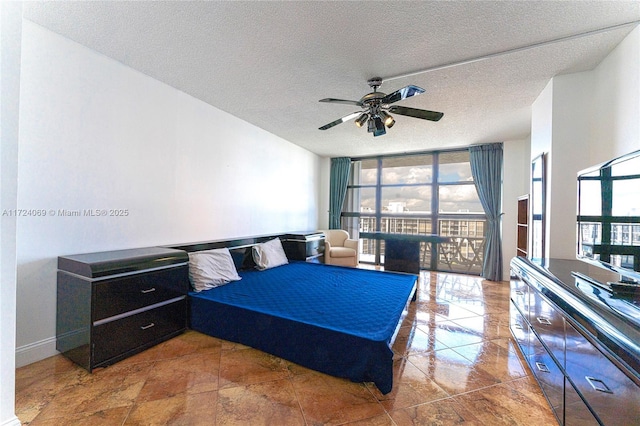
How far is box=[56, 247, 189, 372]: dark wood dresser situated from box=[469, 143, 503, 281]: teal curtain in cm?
523

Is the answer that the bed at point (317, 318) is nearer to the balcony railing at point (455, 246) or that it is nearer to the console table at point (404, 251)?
Result: the console table at point (404, 251)

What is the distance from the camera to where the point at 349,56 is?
7.42 feet

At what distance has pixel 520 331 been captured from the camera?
218cm

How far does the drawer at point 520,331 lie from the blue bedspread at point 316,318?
3.08ft

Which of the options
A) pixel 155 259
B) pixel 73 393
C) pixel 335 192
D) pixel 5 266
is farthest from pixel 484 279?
pixel 5 266

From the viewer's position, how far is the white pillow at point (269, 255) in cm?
383

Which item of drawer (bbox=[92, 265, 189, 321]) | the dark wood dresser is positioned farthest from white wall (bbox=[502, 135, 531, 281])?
the dark wood dresser

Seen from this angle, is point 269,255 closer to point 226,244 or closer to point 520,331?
point 226,244

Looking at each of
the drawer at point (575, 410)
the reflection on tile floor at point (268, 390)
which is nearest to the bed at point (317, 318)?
the reflection on tile floor at point (268, 390)

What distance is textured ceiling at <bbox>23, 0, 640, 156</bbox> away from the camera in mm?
1743

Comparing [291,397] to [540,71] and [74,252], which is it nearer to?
[74,252]

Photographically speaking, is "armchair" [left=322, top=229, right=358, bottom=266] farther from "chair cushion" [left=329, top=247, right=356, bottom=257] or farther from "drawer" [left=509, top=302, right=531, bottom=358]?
"drawer" [left=509, top=302, right=531, bottom=358]

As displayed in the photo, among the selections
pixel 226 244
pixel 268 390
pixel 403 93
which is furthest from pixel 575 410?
pixel 226 244

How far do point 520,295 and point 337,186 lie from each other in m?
4.62
